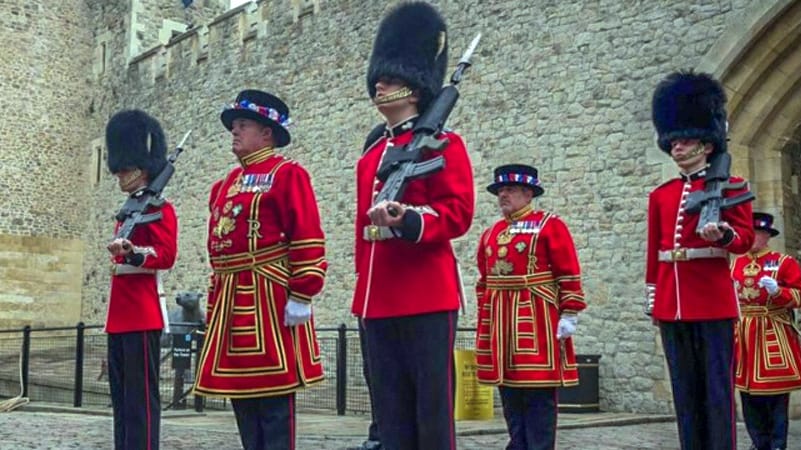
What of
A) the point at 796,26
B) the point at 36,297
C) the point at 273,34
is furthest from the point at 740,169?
the point at 36,297

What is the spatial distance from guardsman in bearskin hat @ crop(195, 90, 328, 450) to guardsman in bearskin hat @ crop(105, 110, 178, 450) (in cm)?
83

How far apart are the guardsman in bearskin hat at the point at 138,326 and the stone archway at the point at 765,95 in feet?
21.3

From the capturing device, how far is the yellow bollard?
8.77m

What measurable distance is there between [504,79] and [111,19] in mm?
→ 11863

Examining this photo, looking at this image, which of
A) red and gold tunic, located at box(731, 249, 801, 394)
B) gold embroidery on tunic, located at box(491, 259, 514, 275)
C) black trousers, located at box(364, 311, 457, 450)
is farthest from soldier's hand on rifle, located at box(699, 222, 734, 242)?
red and gold tunic, located at box(731, 249, 801, 394)

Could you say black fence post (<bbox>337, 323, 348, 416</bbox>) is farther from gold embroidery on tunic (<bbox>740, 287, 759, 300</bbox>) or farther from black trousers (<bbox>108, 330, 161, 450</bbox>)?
black trousers (<bbox>108, 330, 161, 450</bbox>)

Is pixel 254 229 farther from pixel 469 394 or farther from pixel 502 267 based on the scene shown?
pixel 469 394

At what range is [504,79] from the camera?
11.8 meters

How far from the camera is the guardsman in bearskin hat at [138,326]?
4.68m

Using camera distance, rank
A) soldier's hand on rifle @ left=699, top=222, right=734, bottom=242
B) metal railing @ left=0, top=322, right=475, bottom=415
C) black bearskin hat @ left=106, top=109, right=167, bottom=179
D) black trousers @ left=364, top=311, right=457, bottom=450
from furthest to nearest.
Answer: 1. metal railing @ left=0, top=322, right=475, bottom=415
2. black bearskin hat @ left=106, top=109, right=167, bottom=179
3. soldier's hand on rifle @ left=699, top=222, right=734, bottom=242
4. black trousers @ left=364, top=311, right=457, bottom=450

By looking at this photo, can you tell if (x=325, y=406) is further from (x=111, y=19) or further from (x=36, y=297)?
(x=111, y=19)

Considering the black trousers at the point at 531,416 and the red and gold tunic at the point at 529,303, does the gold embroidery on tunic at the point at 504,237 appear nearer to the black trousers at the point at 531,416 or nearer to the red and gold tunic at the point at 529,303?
the red and gold tunic at the point at 529,303

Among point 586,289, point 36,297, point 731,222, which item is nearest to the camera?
point 731,222

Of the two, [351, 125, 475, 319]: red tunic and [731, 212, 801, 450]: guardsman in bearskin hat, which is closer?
[351, 125, 475, 319]: red tunic
